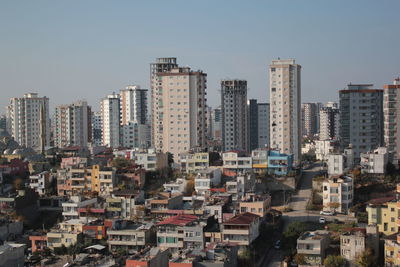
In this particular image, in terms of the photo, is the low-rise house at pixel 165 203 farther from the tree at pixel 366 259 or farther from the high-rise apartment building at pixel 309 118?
the high-rise apartment building at pixel 309 118

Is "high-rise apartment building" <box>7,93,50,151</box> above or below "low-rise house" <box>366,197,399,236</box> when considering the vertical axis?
above

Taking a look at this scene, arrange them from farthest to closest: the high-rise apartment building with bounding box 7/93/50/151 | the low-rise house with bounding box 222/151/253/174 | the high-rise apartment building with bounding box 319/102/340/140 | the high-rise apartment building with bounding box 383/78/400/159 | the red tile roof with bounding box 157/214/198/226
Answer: the high-rise apartment building with bounding box 319/102/340/140
the high-rise apartment building with bounding box 7/93/50/151
the high-rise apartment building with bounding box 383/78/400/159
the low-rise house with bounding box 222/151/253/174
the red tile roof with bounding box 157/214/198/226

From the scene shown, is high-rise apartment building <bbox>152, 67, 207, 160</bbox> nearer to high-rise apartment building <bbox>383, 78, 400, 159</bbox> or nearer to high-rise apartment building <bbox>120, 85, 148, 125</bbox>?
high-rise apartment building <bbox>383, 78, 400, 159</bbox>

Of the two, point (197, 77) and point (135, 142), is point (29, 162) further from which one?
point (135, 142)

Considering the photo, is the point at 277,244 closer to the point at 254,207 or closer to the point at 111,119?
the point at 254,207

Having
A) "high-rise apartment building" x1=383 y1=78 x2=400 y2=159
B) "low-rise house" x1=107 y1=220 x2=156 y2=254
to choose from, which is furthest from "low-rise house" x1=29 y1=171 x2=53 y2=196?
"high-rise apartment building" x1=383 y1=78 x2=400 y2=159

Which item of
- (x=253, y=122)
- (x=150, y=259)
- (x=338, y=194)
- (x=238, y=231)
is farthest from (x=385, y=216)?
(x=253, y=122)
